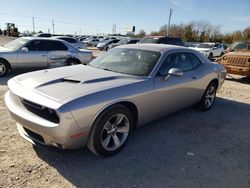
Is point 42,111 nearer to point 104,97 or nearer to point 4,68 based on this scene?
point 104,97

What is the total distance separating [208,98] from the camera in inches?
233

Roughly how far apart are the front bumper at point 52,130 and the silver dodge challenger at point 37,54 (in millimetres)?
5900

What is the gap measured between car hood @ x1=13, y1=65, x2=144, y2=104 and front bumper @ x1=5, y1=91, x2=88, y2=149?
0.26m

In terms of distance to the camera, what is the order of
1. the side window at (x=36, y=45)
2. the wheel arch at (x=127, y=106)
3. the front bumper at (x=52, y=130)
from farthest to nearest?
1. the side window at (x=36, y=45)
2. the wheel arch at (x=127, y=106)
3. the front bumper at (x=52, y=130)

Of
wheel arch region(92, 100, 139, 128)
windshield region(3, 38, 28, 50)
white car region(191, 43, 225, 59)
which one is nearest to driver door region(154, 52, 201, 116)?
wheel arch region(92, 100, 139, 128)

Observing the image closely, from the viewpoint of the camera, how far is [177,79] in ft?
14.9

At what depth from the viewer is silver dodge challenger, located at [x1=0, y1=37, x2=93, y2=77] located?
853 centimetres

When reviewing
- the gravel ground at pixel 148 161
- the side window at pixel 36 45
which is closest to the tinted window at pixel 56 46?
the side window at pixel 36 45

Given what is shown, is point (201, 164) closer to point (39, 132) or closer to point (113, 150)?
point (113, 150)

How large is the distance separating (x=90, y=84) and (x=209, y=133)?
Result: 254 centimetres

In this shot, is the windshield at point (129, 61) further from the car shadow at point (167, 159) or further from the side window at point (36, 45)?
the side window at point (36, 45)

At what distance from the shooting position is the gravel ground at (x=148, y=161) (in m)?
3.03

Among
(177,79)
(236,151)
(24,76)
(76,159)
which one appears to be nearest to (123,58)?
(177,79)

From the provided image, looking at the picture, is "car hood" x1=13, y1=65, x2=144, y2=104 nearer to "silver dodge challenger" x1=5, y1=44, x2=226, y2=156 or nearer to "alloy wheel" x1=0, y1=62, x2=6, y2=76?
"silver dodge challenger" x1=5, y1=44, x2=226, y2=156
